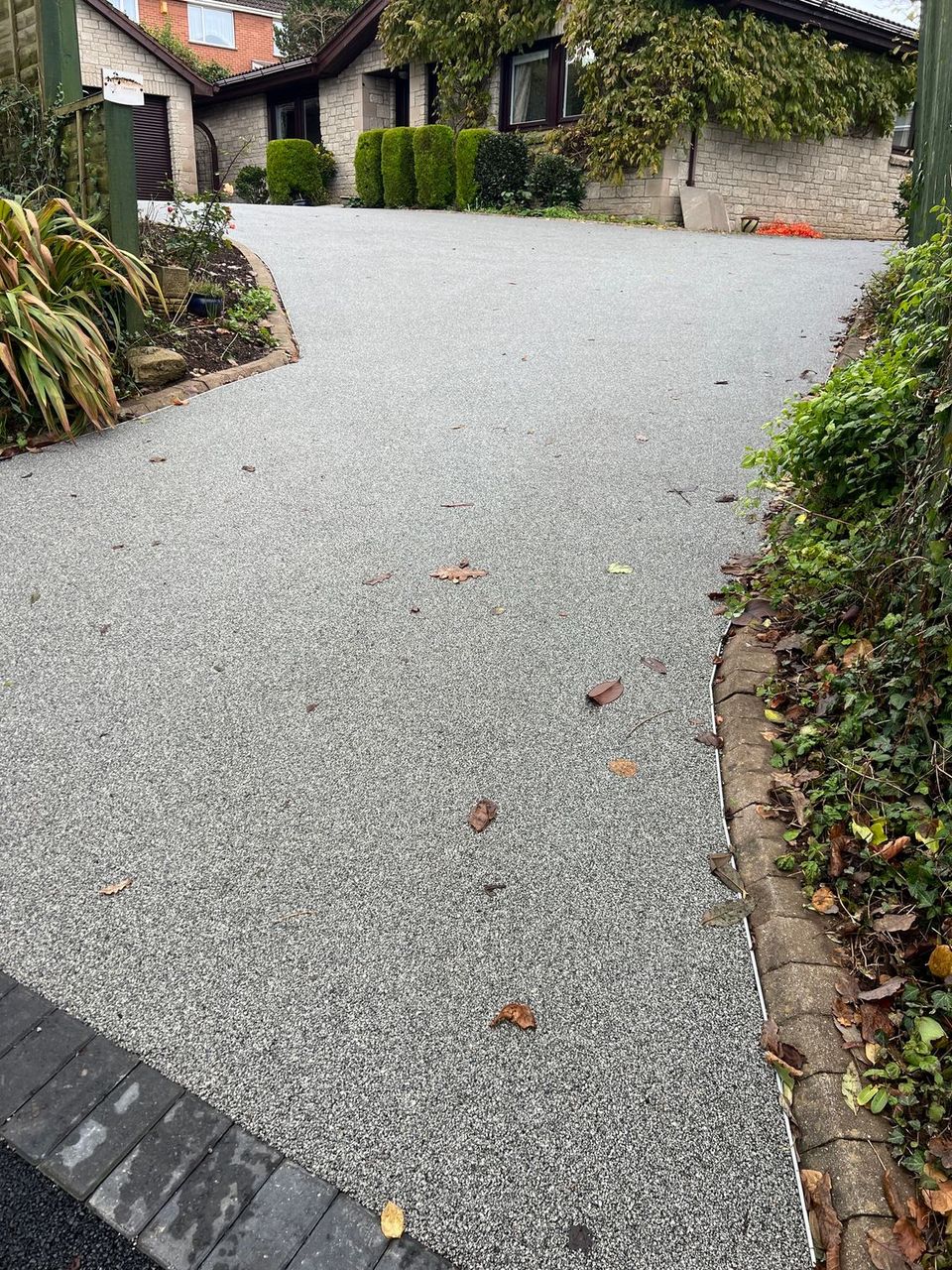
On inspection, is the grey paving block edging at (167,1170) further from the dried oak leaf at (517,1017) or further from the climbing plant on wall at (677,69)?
the climbing plant on wall at (677,69)

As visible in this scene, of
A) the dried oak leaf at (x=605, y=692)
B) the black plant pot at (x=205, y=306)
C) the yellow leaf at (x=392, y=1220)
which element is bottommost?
the yellow leaf at (x=392, y=1220)

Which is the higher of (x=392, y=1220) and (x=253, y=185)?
(x=253, y=185)

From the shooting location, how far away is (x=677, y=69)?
13578 mm

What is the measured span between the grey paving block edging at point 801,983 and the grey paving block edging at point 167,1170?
2.26ft

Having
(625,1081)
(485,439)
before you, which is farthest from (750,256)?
(625,1081)

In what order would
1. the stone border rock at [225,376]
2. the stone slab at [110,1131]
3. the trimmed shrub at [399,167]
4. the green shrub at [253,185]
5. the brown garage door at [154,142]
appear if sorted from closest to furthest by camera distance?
the stone slab at [110,1131]
the stone border rock at [225,376]
the trimmed shrub at [399,167]
the green shrub at [253,185]
the brown garage door at [154,142]

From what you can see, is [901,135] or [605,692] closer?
[605,692]

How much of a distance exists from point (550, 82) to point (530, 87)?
0.73 m

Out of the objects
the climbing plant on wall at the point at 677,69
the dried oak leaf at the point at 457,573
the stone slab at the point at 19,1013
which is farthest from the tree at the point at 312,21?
the stone slab at the point at 19,1013

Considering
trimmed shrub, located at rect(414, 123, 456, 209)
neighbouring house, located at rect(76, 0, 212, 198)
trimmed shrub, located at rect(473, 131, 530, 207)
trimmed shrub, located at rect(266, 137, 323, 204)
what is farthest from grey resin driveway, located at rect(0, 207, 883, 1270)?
neighbouring house, located at rect(76, 0, 212, 198)

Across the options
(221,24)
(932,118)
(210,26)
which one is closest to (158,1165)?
(932,118)

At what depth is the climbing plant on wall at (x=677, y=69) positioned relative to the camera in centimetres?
1355

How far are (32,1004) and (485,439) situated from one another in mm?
3799

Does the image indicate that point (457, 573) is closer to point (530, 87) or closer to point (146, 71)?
point (530, 87)
